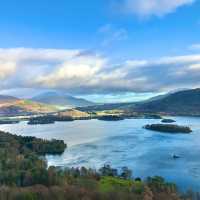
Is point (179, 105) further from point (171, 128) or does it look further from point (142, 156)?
point (142, 156)

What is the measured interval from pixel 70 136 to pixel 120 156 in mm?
27650

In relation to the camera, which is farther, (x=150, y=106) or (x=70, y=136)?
(x=150, y=106)

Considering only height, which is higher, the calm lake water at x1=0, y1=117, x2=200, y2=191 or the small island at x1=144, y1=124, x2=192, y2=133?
the small island at x1=144, y1=124, x2=192, y2=133

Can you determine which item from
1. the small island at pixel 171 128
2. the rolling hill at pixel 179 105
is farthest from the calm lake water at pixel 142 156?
the rolling hill at pixel 179 105

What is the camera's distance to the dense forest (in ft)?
74.0

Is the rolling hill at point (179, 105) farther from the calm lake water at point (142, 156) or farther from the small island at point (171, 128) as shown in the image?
the calm lake water at point (142, 156)

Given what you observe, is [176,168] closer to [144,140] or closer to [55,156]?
[55,156]

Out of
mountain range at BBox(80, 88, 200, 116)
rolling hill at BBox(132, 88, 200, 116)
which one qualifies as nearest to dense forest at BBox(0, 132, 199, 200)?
mountain range at BBox(80, 88, 200, 116)

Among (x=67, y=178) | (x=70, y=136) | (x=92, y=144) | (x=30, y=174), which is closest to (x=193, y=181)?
(x=67, y=178)

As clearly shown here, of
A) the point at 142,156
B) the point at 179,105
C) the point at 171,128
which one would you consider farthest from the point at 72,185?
the point at 179,105

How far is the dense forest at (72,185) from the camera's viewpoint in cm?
2256

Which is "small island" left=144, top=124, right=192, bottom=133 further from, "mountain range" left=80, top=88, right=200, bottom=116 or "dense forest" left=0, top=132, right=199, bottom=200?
"mountain range" left=80, top=88, right=200, bottom=116

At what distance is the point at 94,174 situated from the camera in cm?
3238

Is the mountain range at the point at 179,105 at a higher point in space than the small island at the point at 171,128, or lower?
higher
